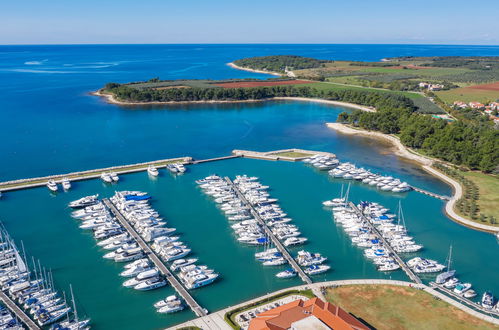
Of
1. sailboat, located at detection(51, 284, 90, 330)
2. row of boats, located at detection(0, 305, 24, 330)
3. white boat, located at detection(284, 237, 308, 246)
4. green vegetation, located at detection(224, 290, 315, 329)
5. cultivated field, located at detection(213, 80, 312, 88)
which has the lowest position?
sailboat, located at detection(51, 284, 90, 330)

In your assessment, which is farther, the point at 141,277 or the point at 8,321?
the point at 141,277

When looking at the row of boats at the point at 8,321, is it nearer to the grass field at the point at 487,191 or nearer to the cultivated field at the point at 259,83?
the grass field at the point at 487,191

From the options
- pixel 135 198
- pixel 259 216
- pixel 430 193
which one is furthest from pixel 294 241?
pixel 430 193

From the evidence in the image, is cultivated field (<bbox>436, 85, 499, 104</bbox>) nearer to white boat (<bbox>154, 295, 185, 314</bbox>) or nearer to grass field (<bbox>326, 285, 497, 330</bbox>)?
grass field (<bbox>326, 285, 497, 330</bbox>)

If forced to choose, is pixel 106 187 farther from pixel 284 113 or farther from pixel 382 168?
pixel 284 113

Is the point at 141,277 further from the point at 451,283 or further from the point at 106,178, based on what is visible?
the point at 451,283

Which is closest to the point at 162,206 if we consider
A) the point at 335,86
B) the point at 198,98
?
the point at 198,98

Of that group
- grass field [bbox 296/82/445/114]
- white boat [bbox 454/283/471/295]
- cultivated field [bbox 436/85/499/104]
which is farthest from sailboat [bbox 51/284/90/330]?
cultivated field [bbox 436/85/499/104]
